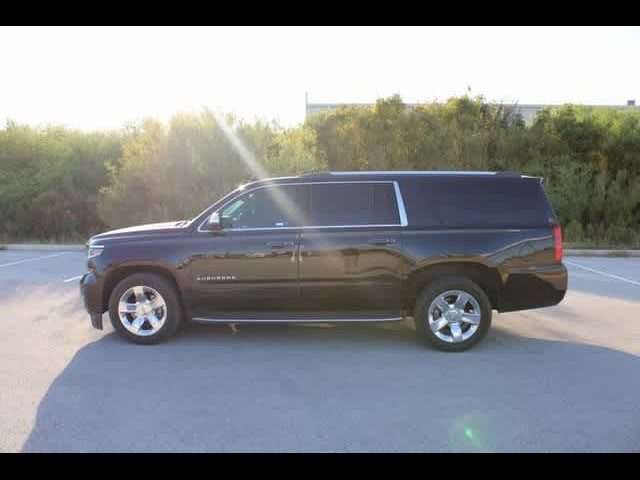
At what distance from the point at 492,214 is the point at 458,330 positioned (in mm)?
1349

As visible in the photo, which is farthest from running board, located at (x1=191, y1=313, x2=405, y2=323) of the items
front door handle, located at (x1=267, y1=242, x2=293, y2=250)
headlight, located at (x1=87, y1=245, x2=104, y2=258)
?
headlight, located at (x1=87, y1=245, x2=104, y2=258)

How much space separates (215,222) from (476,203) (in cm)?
294

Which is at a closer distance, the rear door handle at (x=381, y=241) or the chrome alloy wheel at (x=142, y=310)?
A: the rear door handle at (x=381, y=241)

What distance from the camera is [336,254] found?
256 inches

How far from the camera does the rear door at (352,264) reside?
21.3ft

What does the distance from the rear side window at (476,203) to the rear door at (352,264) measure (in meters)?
0.32

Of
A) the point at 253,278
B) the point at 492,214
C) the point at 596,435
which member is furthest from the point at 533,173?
the point at 596,435

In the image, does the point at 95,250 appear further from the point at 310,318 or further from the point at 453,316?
the point at 453,316

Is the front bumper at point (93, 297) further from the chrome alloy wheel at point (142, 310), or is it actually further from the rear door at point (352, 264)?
the rear door at point (352, 264)

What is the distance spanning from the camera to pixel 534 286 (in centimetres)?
656

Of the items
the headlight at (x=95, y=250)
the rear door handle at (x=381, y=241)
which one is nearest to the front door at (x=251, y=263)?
the rear door handle at (x=381, y=241)

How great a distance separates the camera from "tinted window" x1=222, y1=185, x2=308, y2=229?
21.9 feet

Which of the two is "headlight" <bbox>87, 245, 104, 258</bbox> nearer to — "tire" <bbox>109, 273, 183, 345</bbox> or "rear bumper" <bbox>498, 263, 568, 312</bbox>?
"tire" <bbox>109, 273, 183, 345</bbox>

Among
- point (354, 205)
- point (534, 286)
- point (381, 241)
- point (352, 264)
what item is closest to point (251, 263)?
point (352, 264)
